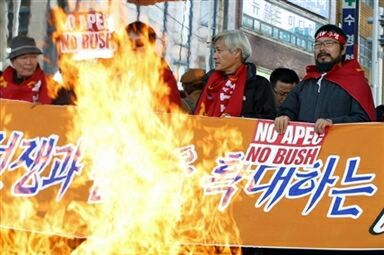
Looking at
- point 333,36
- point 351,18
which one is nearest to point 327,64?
point 333,36

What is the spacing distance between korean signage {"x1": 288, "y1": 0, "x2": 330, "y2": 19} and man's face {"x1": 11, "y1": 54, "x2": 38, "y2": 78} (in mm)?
11676

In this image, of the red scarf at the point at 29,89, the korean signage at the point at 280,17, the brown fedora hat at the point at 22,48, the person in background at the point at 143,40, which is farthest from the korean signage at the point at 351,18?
the red scarf at the point at 29,89

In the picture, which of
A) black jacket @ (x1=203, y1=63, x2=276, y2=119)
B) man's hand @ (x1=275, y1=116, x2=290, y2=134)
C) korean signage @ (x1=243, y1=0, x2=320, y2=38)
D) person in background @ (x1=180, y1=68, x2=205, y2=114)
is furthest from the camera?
korean signage @ (x1=243, y1=0, x2=320, y2=38)

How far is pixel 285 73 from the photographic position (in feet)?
24.4

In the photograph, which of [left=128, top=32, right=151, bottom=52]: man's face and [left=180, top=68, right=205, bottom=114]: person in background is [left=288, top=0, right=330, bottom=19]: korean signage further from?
[left=128, top=32, right=151, bottom=52]: man's face

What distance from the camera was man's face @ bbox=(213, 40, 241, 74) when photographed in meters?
6.09

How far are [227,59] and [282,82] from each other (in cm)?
138

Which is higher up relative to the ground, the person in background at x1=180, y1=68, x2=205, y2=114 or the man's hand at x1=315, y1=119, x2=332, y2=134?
the person in background at x1=180, y1=68, x2=205, y2=114

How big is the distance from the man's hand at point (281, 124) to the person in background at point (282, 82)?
1.65 meters

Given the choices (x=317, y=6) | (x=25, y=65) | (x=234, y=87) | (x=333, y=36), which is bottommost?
(x=234, y=87)

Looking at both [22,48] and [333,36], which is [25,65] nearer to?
[22,48]

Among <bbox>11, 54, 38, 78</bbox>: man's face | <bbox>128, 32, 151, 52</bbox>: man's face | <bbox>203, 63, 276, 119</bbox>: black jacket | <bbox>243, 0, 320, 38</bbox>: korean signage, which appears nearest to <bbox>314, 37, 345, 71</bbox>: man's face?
<bbox>203, 63, 276, 119</bbox>: black jacket

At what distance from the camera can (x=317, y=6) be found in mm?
17594

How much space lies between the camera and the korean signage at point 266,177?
18.0 feet
